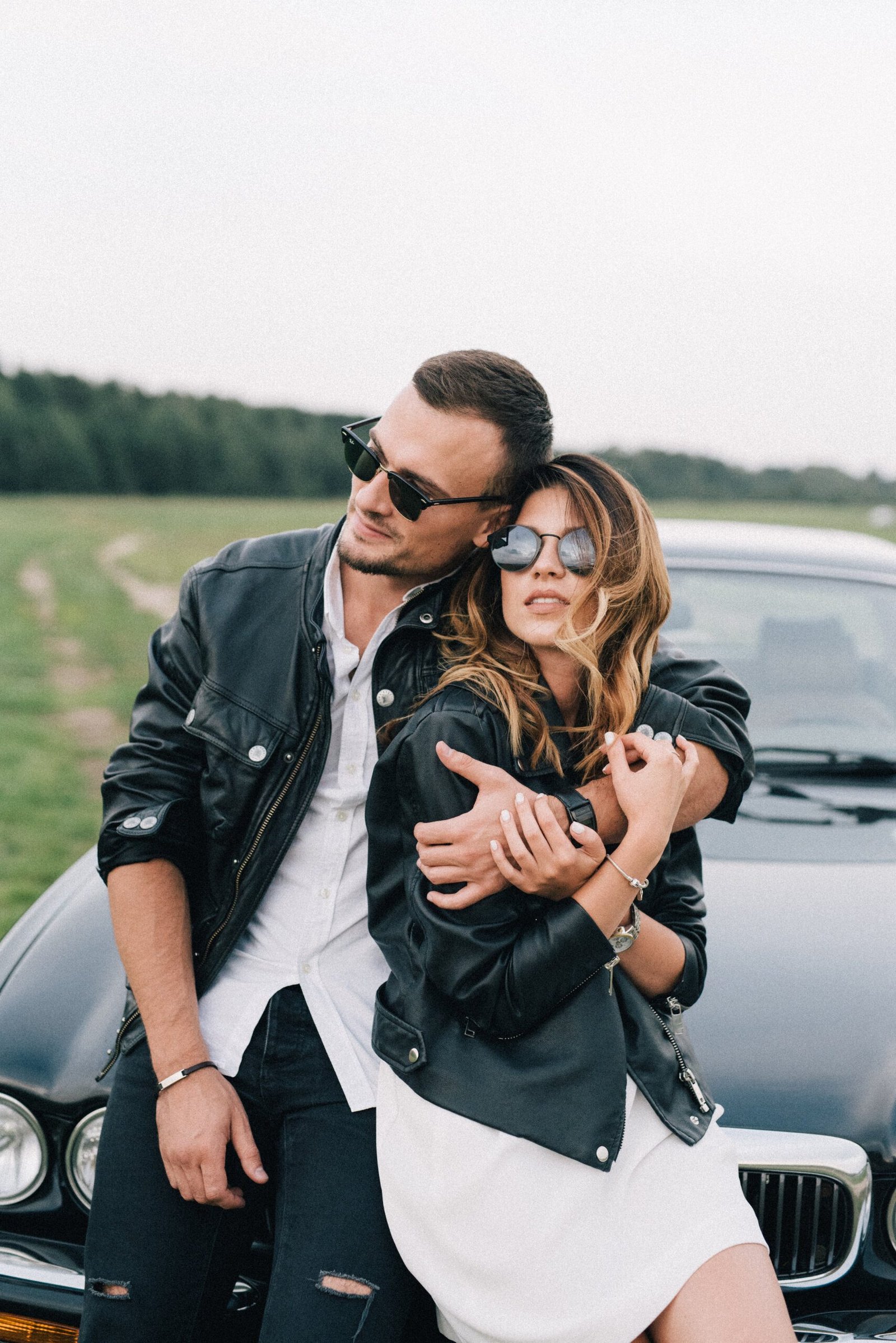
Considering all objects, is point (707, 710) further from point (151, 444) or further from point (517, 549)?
point (151, 444)

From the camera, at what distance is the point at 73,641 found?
14906mm

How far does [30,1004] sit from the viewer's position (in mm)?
2318

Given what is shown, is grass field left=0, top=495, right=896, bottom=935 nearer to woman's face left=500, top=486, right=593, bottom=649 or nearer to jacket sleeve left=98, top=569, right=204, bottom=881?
jacket sleeve left=98, top=569, right=204, bottom=881

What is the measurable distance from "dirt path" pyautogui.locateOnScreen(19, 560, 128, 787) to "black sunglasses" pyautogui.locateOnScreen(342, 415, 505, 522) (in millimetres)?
5548

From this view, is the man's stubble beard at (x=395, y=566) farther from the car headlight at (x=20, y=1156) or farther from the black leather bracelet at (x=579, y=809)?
the car headlight at (x=20, y=1156)

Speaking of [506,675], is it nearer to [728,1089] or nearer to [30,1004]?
[728,1089]

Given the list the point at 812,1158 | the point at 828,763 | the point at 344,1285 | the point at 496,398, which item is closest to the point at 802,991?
the point at 812,1158

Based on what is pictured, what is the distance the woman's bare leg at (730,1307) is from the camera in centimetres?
164

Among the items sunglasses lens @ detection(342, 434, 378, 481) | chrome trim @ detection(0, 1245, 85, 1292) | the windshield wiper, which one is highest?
sunglasses lens @ detection(342, 434, 378, 481)

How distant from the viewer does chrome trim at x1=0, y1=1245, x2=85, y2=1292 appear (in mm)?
2115

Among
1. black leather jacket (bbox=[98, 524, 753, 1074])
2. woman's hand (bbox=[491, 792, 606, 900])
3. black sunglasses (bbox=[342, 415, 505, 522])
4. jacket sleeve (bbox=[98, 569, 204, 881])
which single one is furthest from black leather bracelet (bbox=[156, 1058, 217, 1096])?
black sunglasses (bbox=[342, 415, 505, 522])

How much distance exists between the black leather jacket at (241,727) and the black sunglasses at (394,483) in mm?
152

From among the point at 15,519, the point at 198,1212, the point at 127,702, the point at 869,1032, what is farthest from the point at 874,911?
the point at 15,519

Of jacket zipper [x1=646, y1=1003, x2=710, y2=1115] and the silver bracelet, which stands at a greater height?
the silver bracelet
